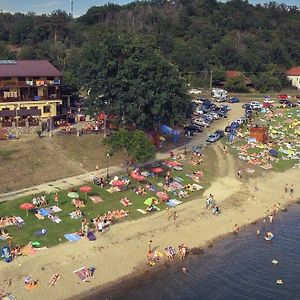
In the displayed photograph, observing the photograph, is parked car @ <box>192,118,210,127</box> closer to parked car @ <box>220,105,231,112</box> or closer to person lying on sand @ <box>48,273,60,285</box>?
parked car @ <box>220,105,231,112</box>

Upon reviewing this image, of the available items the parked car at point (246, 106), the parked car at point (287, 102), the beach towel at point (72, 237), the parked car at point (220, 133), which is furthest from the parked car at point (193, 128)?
the parked car at point (287, 102)

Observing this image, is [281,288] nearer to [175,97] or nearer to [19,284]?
[19,284]

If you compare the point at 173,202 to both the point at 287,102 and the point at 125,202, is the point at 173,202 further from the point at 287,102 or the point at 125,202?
the point at 287,102

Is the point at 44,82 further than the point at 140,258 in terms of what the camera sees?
Yes

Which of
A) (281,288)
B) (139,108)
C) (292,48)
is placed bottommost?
(281,288)

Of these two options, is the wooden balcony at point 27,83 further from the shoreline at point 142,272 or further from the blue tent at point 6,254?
the shoreline at point 142,272

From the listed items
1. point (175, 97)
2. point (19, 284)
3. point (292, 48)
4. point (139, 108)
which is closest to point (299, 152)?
point (175, 97)
